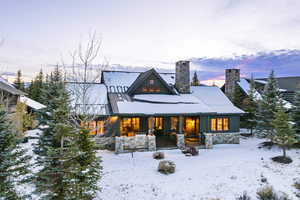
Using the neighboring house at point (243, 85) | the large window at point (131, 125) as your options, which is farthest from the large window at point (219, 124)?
the neighboring house at point (243, 85)

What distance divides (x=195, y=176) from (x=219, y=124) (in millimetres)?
8429

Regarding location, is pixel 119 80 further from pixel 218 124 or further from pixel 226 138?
Result: pixel 226 138

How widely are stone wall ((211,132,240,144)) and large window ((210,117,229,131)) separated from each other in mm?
567

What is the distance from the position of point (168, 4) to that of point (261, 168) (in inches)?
561

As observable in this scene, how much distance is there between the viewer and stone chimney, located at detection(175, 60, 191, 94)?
19.3m

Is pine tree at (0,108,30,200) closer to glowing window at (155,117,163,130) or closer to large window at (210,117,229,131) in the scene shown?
glowing window at (155,117,163,130)

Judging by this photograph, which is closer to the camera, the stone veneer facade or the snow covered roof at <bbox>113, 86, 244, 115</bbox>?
the stone veneer facade

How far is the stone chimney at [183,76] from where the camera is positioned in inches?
761

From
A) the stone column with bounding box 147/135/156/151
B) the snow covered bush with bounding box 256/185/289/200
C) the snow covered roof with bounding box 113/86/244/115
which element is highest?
the snow covered roof with bounding box 113/86/244/115

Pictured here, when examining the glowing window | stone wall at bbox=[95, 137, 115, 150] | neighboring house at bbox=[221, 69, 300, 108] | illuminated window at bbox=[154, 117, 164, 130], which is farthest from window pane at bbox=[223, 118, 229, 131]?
stone wall at bbox=[95, 137, 115, 150]

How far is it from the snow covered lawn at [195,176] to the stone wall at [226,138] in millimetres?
3184

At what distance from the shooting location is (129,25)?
56.1ft

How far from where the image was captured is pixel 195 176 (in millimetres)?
10211

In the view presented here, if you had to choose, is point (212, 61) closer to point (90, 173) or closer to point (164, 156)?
point (164, 156)
